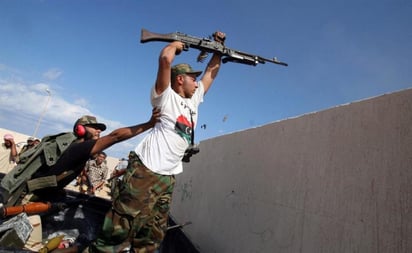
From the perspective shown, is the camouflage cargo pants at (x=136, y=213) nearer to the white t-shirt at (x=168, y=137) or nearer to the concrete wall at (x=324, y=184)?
the white t-shirt at (x=168, y=137)

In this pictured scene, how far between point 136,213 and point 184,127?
0.65 m

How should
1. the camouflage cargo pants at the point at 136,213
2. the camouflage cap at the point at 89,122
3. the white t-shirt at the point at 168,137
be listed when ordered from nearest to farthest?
1. the camouflage cargo pants at the point at 136,213
2. the white t-shirt at the point at 168,137
3. the camouflage cap at the point at 89,122

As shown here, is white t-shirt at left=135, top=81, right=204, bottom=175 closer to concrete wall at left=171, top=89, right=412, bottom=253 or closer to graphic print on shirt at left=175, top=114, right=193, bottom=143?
graphic print on shirt at left=175, top=114, right=193, bottom=143

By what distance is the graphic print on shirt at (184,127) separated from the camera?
185 centimetres

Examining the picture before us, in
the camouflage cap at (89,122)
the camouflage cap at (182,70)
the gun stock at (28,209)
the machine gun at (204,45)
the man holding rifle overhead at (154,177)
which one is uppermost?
the machine gun at (204,45)

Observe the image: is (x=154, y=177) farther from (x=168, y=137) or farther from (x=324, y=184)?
(x=324, y=184)

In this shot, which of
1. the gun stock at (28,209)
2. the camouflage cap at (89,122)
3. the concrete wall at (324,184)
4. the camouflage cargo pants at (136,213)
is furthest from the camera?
the camouflage cap at (89,122)

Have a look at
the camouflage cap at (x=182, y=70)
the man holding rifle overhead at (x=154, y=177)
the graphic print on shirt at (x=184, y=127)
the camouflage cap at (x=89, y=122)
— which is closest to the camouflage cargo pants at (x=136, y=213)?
the man holding rifle overhead at (x=154, y=177)

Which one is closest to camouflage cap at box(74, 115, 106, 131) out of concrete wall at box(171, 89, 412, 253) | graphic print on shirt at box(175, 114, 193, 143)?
graphic print on shirt at box(175, 114, 193, 143)

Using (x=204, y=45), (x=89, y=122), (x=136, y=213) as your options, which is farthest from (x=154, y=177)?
(x=204, y=45)

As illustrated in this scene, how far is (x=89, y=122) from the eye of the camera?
9.05ft

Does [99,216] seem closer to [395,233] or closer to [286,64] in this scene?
[395,233]

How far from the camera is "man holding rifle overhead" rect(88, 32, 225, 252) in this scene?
63.2 inches

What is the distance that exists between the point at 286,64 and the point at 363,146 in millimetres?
1980
